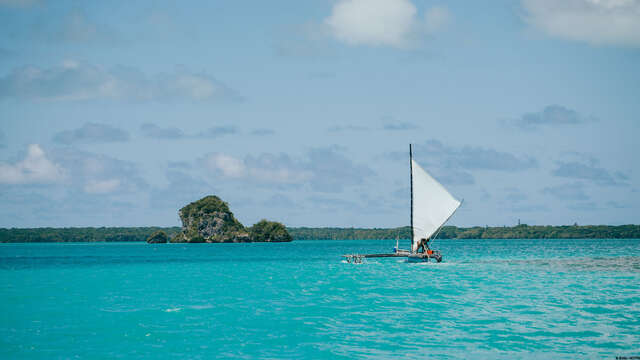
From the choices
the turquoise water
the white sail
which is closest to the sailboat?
the white sail

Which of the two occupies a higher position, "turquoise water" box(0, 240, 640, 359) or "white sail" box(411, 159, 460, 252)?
"white sail" box(411, 159, 460, 252)

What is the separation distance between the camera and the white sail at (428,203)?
8344cm

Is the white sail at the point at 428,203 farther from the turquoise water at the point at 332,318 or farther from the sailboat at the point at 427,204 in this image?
the turquoise water at the point at 332,318

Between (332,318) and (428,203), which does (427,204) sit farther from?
(332,318)

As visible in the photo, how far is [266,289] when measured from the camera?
63.2 meters

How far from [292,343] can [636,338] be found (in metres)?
16.6

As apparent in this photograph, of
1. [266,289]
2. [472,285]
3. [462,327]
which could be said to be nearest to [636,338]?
[462,327]

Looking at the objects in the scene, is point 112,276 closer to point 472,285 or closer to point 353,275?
point 353,275

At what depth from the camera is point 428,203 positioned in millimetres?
84000

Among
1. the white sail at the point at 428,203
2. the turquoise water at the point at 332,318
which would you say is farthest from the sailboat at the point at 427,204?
the turquoise water at the point at 332,318

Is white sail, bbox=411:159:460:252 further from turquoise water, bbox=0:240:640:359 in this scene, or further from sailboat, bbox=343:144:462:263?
turquoise water, bbox=0:240:640:359

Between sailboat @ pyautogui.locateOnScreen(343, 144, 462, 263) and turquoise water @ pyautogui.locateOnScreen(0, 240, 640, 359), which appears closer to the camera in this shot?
turquoise water @ pyautogui.locateOnScreen(0, 240, 640, 359)

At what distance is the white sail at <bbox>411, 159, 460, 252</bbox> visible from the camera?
274ft

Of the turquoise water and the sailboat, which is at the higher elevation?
the sailboat
